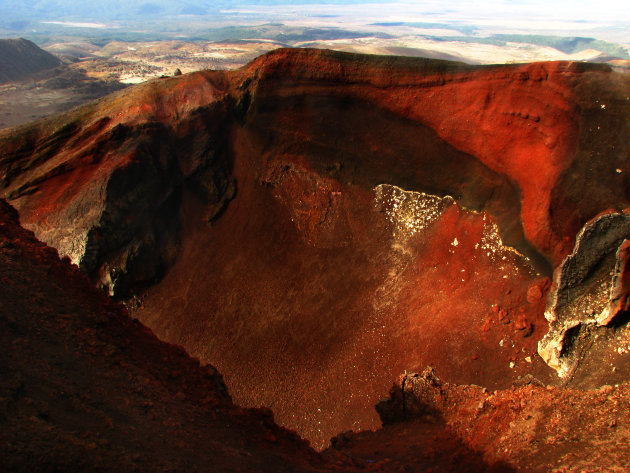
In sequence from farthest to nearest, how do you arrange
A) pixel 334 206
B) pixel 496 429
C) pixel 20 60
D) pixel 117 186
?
pixel 20 60, pixel 334 206, pixel 117 186, pixel 496 429

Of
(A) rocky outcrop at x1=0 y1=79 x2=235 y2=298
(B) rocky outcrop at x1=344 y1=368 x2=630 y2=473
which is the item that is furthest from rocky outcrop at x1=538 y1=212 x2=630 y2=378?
(A) rocky outcrop at x1=0 y1=79 x2=235 y2=298

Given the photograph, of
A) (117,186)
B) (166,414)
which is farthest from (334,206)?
(166,414)

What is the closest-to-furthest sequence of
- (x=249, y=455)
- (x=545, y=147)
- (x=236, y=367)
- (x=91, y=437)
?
(x=91, y=437) → (x=249, y=455) → (x=545, y=147) → (x=236, y=367)

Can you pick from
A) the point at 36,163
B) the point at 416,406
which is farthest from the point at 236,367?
the point at 36,163

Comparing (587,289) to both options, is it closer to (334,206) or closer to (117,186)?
(334,206)

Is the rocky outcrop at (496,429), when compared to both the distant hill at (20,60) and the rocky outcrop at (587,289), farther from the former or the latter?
the distant hill at (20,60)

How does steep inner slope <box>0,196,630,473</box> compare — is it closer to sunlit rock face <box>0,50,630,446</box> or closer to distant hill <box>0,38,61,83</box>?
sunlit rock face <box>0,50,630,446</box>

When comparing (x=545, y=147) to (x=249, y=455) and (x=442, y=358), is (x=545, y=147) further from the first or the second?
(x=249, y=455)

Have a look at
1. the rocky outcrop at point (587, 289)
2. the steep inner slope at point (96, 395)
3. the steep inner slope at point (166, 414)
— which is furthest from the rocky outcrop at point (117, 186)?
the rocky outcrop at point (587, 289)
